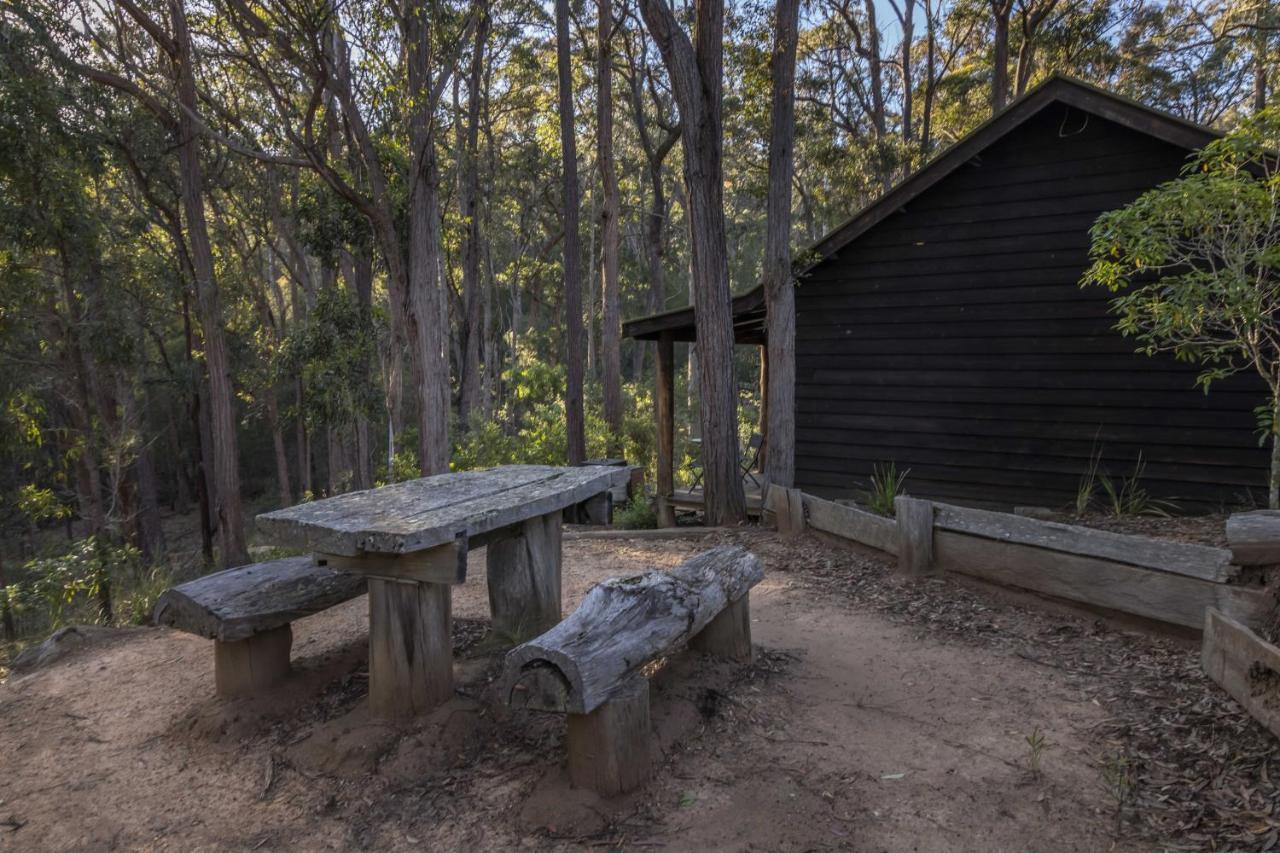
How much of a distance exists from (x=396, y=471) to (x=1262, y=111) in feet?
45.3

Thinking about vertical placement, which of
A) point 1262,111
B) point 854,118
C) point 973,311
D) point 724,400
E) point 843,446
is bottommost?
point 843,446

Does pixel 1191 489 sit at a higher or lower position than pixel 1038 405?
lower

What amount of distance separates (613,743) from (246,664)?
2484mm

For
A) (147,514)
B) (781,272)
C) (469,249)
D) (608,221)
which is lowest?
(147,514)

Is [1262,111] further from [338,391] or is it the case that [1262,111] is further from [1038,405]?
[338,391]

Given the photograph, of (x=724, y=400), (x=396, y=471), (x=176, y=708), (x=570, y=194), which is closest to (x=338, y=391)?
(x=396, y=471)

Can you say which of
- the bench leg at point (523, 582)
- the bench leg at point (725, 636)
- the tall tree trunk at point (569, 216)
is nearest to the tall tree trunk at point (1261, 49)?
the tall tree trunk at point (569, 216)

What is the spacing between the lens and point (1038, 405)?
9133 mm

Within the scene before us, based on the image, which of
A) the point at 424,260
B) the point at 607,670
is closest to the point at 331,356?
the point at 424,260

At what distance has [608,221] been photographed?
56.2 feet

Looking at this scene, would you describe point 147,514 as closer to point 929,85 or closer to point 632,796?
point 632,796

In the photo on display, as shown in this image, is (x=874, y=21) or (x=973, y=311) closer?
(x=973, y=311)

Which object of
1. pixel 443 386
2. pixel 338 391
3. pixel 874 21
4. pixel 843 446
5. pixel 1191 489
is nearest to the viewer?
pixel 1191 489

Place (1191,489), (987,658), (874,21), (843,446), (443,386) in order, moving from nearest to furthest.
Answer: (987,658) → (1191,489) → (843,446) → (443,386) → (874,21)
